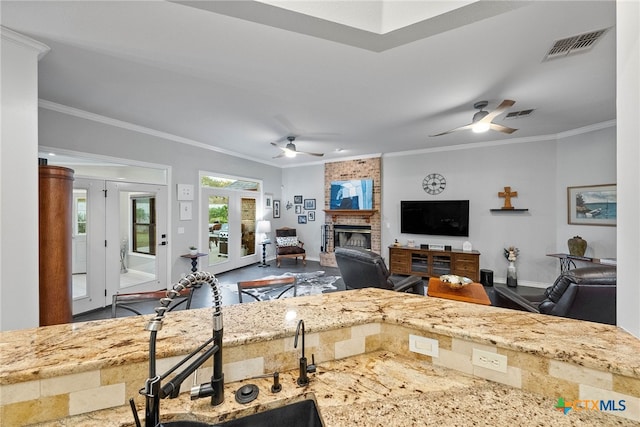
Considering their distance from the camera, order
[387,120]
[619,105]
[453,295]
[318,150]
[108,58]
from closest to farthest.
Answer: [619,105] < [108,58] < [453,295] < [387,120] < [318,150]

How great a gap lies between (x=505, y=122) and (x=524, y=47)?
2371 millimetres

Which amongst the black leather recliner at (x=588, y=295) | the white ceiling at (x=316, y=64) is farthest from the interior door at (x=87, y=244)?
the black leather recliner at (x=588, y=295)

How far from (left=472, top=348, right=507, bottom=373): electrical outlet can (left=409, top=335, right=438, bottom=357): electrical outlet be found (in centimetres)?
13

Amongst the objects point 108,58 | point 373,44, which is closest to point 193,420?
point 373,44

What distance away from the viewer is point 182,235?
15.7 feet

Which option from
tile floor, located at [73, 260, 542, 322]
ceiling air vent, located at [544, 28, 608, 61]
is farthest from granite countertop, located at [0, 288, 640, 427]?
tile floor, located at [73, 260, 542, 322]

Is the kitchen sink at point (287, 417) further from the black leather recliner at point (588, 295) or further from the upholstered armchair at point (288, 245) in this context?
the upholstered armchair at point (288, 245)

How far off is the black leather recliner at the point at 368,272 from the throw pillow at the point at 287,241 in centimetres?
325

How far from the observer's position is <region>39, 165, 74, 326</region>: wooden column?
231 centimetres

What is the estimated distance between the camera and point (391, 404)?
80 cm

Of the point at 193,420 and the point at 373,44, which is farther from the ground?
the point at 373,44

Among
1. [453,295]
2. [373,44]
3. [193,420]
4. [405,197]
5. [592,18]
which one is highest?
[592,18]

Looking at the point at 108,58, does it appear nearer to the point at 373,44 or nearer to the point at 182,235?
the point at 373,44

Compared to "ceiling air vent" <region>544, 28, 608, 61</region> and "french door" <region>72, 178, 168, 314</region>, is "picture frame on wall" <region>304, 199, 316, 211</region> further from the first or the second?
"ceiling air vent" <region>544, 28, 608, 61</region>
